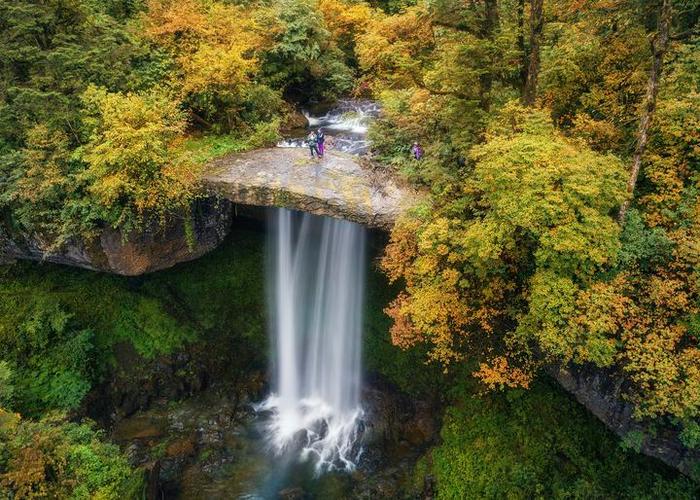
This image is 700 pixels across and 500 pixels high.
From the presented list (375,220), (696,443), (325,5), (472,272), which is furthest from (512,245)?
(325,5)

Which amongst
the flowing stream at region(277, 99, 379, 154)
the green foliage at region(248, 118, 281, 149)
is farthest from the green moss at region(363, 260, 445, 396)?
the green foliage at region(248, 118, 281, 149)

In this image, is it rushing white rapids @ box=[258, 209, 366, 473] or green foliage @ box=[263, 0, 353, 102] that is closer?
rushing white rapids @ box=[258, 209, 366, 473]

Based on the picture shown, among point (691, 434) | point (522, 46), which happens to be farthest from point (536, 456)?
point (522, 46)

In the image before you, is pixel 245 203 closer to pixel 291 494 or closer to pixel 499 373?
pixel 499 373

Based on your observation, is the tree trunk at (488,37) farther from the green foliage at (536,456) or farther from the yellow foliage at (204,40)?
the green foliage at (536,456)

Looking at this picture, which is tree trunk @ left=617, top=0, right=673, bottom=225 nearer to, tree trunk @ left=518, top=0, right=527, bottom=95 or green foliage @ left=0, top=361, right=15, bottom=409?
tree trunk @ left=518, top=0, right=527, bottom=95

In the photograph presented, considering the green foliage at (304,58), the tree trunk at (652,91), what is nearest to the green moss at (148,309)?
the green foliage at (304,58)
